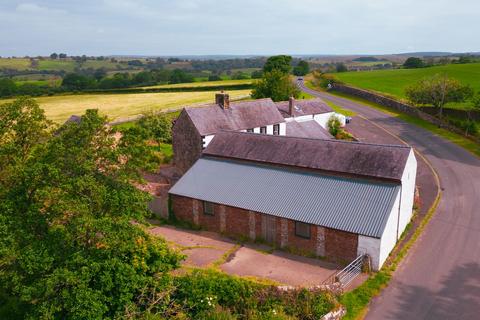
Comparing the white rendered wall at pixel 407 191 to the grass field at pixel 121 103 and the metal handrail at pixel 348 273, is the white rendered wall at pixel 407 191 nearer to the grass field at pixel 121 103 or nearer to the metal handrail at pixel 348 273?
the metal handrail at pixel 348 273

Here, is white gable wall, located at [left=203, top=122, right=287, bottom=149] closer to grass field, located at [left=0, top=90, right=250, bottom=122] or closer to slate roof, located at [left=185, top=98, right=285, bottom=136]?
slate roof, located at [left=185, top=98, right=285, bottom=136]

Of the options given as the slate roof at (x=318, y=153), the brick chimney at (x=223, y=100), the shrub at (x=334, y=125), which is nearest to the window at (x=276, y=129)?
the brick chimney at (x=223, y=100)

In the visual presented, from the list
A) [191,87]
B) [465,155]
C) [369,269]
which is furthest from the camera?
[191,87]

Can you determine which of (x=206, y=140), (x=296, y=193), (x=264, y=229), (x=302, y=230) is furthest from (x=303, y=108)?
(x=302, y=230)

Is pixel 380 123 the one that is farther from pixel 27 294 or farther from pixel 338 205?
pixel 27 294

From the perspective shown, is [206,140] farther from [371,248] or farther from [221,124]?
[371,248]

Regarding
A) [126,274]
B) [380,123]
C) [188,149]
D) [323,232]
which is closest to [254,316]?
[126,274]

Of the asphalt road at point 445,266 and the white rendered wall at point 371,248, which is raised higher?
the white rendered wall at point 371,248
